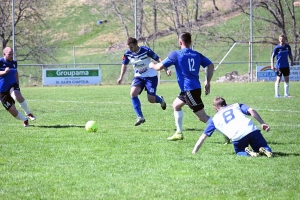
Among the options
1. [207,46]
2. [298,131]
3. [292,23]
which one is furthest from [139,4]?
[298,131]

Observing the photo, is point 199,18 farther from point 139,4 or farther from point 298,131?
point 298,131

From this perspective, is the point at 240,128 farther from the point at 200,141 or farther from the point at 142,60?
the point at 142,60

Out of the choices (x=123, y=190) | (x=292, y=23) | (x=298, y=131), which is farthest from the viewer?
(x=292, y=23)

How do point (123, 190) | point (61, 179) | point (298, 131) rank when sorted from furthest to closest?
point (298, 131) < point (61, 179) < point (123, 190)

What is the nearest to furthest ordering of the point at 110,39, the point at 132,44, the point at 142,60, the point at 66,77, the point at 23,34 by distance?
the point at 132,44 < the point at 142,60 < the point at 66,77 < the point at 23,34 < the point at 110,39

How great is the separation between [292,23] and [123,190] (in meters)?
39.1

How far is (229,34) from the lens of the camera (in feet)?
161

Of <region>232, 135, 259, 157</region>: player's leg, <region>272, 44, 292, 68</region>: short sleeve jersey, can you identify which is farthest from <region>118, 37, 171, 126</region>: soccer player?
<region>272, 44, 292, 68</region>: short sleeve jersey

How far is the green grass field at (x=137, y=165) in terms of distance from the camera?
21.1 feet

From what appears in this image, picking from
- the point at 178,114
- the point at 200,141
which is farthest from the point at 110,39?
the point at 200,141

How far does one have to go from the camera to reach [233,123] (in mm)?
8344

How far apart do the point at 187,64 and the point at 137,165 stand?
8.75ft

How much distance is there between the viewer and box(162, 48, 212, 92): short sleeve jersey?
988 centimetres

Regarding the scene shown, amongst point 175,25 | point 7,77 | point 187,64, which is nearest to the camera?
point 187,64
